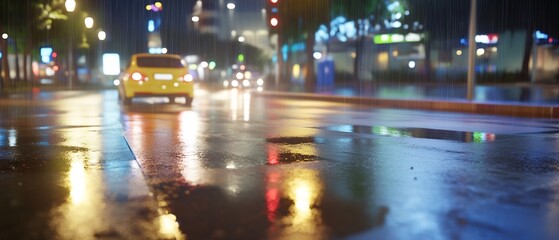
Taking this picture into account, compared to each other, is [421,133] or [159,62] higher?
[159,62]

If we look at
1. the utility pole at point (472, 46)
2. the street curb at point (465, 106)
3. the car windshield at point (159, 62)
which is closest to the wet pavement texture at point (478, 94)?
the utility pole at point (472, 46)

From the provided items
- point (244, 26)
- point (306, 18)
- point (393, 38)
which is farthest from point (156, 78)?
point (244, 26)

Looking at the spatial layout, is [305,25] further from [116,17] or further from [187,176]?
[116,17]

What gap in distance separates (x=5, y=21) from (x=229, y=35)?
6048cm

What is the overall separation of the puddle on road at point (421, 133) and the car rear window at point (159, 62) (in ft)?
29.9

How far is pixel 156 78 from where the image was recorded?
19609mm

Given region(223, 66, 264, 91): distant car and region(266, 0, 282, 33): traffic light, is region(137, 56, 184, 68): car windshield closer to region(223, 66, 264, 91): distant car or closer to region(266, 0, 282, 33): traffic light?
region(266, 0, 282, 33): traffic light

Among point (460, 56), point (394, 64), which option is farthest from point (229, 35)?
point (460, 56)

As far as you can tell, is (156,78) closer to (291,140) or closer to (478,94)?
(291,140)

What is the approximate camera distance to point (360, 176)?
6816 mm

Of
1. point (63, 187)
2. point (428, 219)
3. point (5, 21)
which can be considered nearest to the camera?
point (428, 219)

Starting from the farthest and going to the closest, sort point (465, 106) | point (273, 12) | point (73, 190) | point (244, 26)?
point (244, 26) → point (273, 12) → point (465, 106) → point (73, 190)

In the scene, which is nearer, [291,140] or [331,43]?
[291,140]

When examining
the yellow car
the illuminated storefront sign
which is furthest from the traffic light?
the illuminated storefront sign
